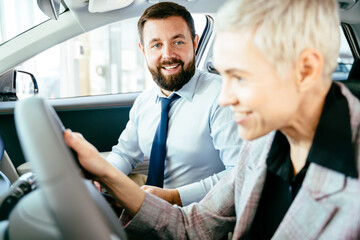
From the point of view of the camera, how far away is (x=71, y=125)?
7.09 ft

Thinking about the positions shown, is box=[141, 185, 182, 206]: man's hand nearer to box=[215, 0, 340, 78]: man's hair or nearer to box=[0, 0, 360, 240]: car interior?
box=[0, 0, 360, 240]: car interior

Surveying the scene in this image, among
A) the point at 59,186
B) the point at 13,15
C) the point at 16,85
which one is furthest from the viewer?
the point at 13,15

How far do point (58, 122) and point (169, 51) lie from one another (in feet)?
3.21

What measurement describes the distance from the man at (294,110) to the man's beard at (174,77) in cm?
77

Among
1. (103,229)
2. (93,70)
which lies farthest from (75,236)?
(93,70)

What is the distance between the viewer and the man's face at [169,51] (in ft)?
5.24

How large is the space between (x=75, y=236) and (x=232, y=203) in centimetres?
62

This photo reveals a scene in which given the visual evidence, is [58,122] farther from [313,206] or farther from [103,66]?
[103,66]

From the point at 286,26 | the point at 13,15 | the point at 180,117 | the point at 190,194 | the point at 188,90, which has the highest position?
the point at 13,15

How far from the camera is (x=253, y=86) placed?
0.68m

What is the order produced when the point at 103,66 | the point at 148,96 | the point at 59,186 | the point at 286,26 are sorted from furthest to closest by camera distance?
1. the point at 103,66
2. the point at 148,96
3. the point at 286,26
4. the point at 59,186

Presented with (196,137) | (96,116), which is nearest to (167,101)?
(196,137)

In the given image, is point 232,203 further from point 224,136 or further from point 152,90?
point 152,90

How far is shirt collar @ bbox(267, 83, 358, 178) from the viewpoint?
2.27 ft
